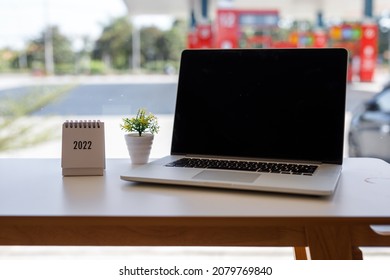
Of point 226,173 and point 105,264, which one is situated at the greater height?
point 226,173

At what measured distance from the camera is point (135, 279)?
91 cm

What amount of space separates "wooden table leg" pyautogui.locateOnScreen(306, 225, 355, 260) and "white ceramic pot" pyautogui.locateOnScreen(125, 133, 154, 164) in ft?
1.90

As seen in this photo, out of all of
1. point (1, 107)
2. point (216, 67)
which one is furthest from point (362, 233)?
point (1, 107)

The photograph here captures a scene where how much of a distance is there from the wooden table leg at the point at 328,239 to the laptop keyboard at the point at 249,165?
20cm

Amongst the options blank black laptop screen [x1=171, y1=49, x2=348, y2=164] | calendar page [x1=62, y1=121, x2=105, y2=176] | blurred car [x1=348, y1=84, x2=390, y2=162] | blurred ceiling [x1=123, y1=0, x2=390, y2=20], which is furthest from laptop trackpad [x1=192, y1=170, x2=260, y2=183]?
blurred ceiling [x1=123, y1=0, x2=390, y2=20]

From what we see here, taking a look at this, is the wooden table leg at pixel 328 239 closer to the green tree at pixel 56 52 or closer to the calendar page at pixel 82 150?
the calendar page at pixel 82 150

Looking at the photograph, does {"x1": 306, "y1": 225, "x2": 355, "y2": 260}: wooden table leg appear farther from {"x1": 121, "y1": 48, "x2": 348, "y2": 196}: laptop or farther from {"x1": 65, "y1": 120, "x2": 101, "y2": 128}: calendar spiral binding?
{"x1": 65, "y1": 120, "x2": 101, "y2": 128}: calendar spiral binding

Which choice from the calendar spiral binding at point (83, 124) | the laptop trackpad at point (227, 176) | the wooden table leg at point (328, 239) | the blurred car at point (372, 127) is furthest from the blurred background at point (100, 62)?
the wooden table leg at point (328, 239)

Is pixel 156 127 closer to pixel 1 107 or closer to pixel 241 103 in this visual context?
pixel 241 103

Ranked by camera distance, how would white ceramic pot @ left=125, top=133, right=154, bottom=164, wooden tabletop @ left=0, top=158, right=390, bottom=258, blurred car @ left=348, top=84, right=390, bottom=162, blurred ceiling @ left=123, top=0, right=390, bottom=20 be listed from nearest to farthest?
1. wooden tabletop @ left=0, top=158, right=390, bottom=258
2. white ceramic pot @ left=125, top=133, right=154, bottom=164
3. blurred car @ left=348, top=84, right=390, bottom=162
4. blurred ceiling @ left=123, top=0, right=390, bottom=20

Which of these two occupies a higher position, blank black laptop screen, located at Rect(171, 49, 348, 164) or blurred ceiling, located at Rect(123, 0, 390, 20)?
blurred ceiling, located at Rect(123, 0, 390, 20)

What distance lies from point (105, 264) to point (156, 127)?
468mm

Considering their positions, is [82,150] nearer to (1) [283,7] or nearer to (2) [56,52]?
(2) [56,52]

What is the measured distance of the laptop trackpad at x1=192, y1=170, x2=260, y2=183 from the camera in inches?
36.1
